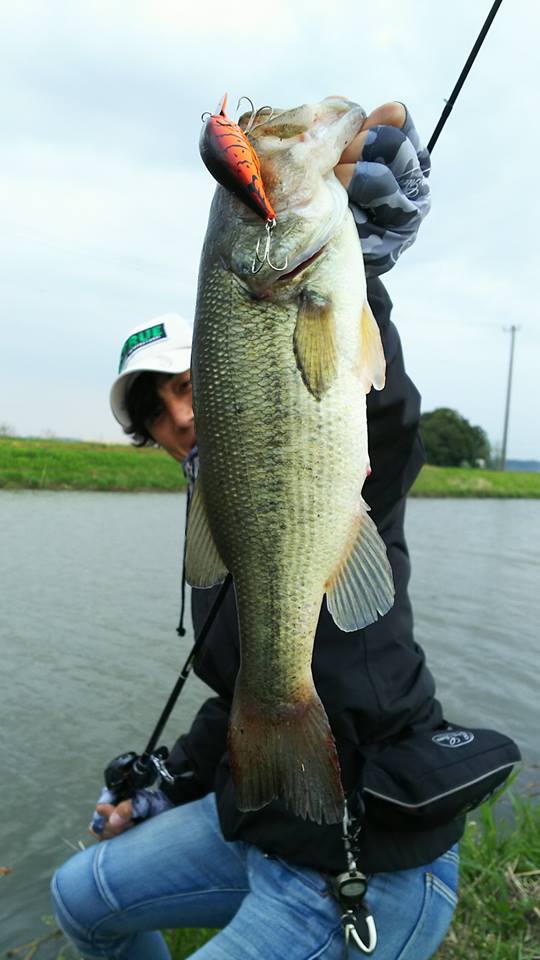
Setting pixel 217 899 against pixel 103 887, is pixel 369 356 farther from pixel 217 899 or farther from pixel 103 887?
pixel 103 887

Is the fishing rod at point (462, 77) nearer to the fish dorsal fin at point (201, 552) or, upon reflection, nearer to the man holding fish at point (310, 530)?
the man holding fish at point (310, 530)

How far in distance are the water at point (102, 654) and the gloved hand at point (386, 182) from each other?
3.65 meters

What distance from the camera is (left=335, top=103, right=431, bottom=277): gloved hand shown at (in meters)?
1.82

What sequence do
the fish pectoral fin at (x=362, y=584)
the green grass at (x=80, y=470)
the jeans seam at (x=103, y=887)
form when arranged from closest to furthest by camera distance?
the fish pectoral fin at (x=362, y=584), the jeans seam at (x=103, y=887), the green grass at (x=80, y=470)

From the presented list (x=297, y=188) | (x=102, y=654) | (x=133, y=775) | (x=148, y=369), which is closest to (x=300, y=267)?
(x=297, y=188)

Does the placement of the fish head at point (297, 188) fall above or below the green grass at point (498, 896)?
above

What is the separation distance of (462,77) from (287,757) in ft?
6.40

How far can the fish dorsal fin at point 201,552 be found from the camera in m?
1.93

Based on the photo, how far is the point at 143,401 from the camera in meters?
3.23

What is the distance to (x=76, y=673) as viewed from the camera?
273 inches

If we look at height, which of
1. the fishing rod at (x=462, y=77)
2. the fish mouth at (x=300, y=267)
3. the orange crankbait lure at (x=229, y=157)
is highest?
the fishing rod at (x=462, y=77)

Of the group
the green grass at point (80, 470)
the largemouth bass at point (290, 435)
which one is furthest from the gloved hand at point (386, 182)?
the green grass at point (80, 470)

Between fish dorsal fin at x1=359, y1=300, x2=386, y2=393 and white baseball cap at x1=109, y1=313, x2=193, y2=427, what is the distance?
1447mm

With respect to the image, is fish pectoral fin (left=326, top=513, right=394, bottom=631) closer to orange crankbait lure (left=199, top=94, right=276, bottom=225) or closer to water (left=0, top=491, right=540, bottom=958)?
orange crankbait lure (left=199, top=94, right=276, bottom=225)
